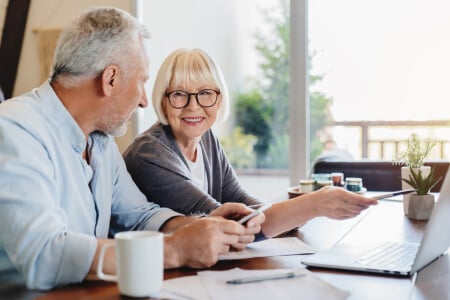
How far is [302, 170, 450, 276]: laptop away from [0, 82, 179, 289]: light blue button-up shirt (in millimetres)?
488

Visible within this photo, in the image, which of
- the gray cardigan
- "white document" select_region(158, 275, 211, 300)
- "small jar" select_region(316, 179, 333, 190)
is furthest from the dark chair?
"white document" select_region(158, 275, 211, 300)

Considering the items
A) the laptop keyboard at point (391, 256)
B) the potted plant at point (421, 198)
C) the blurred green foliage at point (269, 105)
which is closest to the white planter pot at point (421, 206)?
the potted plant at point (421, 198)

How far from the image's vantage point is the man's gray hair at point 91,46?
1.37 meters

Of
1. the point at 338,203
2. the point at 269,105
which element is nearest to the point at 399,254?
the point at 338,203

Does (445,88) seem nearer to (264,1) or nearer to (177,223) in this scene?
(264,1)

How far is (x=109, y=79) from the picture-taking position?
1411 millimetres

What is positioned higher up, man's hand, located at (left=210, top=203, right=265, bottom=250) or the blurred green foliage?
the blurred green foliage

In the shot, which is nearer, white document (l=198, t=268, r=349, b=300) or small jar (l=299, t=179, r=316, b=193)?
white document (l=198, t=268, r=349, b=300)

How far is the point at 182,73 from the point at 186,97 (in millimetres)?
83

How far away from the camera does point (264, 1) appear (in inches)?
163

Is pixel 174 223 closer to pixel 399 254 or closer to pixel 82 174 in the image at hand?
pixel 82 174

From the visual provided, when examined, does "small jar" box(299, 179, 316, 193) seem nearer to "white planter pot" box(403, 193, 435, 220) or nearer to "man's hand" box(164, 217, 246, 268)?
"white planter pot" box(403, 193, 435, 220)

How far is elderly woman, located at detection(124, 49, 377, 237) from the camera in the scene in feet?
5.52

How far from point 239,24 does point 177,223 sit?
318 centimetres
